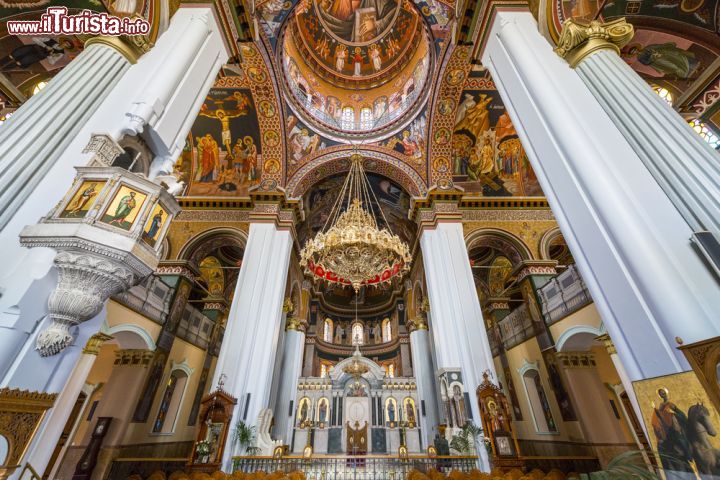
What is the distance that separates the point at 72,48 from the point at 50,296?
863 cm

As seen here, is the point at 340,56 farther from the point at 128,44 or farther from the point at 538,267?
the point at 538,267

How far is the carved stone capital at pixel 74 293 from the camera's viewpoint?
299 centimetres

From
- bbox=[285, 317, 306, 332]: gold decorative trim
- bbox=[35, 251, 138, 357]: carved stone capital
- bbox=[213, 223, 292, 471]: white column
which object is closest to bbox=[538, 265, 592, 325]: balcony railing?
bbox=[213, 223, 292, 471]: white column

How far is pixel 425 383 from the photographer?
1261 cm

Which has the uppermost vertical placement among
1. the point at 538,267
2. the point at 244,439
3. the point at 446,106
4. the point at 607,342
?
the point at 446,106

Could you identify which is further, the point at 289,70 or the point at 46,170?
the point at 289,70

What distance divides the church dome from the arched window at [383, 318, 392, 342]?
46.1 feet

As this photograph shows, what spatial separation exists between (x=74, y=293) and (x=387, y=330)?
20.6 metres

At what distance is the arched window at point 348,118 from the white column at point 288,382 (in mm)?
9699

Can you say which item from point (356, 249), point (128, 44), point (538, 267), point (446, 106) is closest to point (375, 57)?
point (446, 106)

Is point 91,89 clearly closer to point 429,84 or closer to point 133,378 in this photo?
point 133,378

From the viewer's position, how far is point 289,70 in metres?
12.2

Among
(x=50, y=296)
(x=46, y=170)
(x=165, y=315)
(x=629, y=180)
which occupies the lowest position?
(x=50, y=296)

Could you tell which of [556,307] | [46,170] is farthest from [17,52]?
[556,307]
